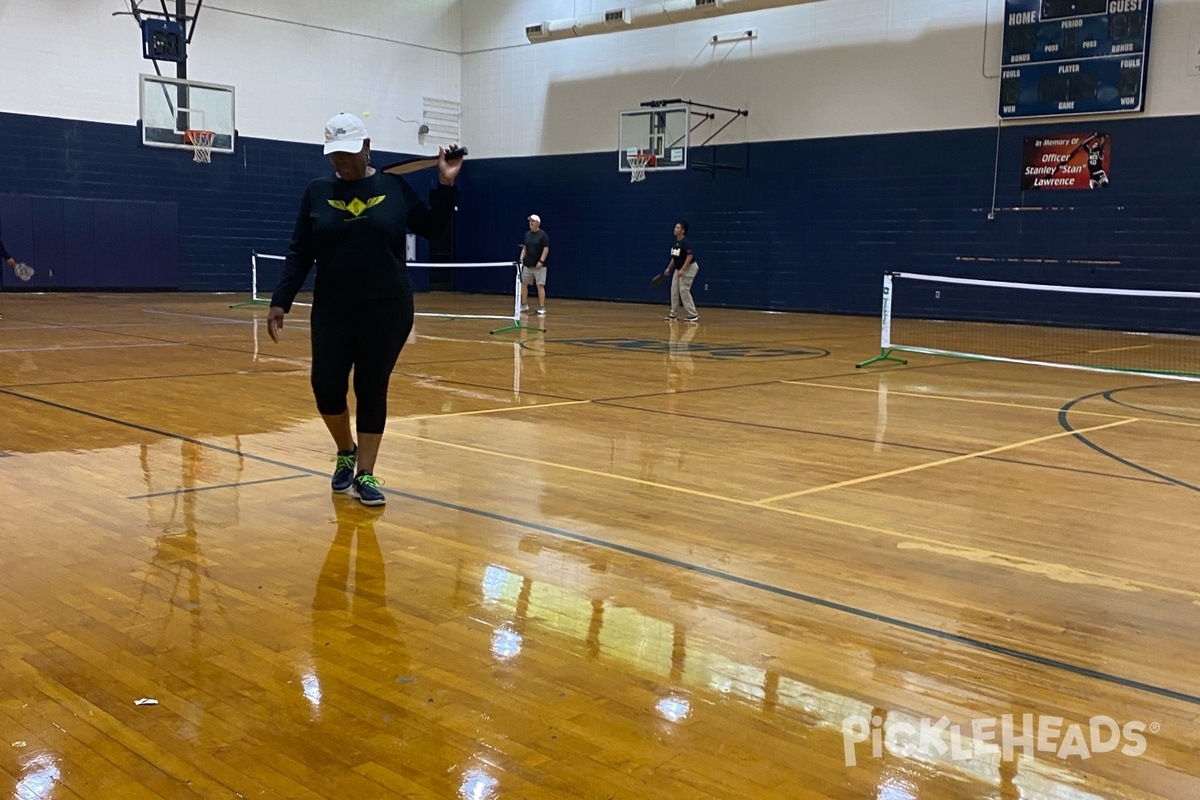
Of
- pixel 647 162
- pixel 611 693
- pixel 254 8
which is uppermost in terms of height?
pixel 254 8

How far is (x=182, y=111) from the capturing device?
65.2ft

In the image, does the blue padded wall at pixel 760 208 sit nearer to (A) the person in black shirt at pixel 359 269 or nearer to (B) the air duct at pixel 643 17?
(B) the air duct at pixel 643 17

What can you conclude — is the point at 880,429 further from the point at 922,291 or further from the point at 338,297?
the point at 922,291

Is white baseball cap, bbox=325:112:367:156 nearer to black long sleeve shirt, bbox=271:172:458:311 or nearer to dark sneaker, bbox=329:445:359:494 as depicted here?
black long sleeve shirt, bbox=271:172:458:311

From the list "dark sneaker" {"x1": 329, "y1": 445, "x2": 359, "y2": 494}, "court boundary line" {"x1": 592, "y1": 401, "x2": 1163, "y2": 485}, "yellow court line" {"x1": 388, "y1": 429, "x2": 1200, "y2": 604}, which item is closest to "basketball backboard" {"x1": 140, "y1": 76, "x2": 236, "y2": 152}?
"court boundary line" {"x1": 592, "y1": 401, "x2": 1163, "y2": 485}

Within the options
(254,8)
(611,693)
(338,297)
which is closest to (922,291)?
(254,8)

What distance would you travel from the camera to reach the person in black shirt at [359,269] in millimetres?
4848

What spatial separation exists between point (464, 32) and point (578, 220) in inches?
239

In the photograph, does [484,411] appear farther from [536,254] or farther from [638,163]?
[638,163]

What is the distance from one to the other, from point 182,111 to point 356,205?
17.0m

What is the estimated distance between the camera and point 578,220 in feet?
83.3

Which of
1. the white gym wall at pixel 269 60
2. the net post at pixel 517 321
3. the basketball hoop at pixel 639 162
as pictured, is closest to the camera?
the net post at pixel 517 321

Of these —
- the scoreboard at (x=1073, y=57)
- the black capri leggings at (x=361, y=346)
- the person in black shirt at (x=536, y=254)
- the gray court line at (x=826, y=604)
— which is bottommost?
the gray court line at (x=826, y=604)

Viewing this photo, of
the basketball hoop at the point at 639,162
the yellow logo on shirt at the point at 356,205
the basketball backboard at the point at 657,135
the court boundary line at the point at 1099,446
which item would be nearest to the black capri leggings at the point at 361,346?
the yellow logo on shirt at the point at 356,205
